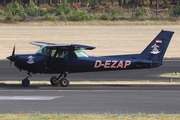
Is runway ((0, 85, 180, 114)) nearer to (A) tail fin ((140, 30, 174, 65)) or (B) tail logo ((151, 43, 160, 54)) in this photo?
(A) tail fin ((140, 30, 174, 65))

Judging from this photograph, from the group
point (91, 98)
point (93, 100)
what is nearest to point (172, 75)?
point (91, 98)

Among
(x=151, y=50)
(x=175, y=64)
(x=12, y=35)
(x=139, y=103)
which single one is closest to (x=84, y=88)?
(x=151, y=50)

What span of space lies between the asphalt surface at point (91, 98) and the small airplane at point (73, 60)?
727 mm

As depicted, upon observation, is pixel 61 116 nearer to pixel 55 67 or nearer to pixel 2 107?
pixel 2 107

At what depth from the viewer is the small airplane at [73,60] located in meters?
22.4

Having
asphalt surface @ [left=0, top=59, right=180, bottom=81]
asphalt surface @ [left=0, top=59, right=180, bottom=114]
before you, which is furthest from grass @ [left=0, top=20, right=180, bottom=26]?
asphalt surface @ [left=0, top=59, right=180, bottom=114]

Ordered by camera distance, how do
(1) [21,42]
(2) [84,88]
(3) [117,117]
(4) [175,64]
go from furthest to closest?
(1) [21,42]
(4) [175,64]
(2) [84,88]
(3) [117,117]

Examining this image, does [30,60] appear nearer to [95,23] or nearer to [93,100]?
[93,100]

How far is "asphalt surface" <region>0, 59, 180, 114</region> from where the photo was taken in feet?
51.0

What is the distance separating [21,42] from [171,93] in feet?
88.2

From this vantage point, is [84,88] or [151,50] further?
[151,50]

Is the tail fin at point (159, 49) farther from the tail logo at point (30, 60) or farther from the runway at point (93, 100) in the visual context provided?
the tail logo at point (30, 60)

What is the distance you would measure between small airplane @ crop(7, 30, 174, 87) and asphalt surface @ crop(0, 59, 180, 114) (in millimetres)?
727

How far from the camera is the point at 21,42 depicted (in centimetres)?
4519
